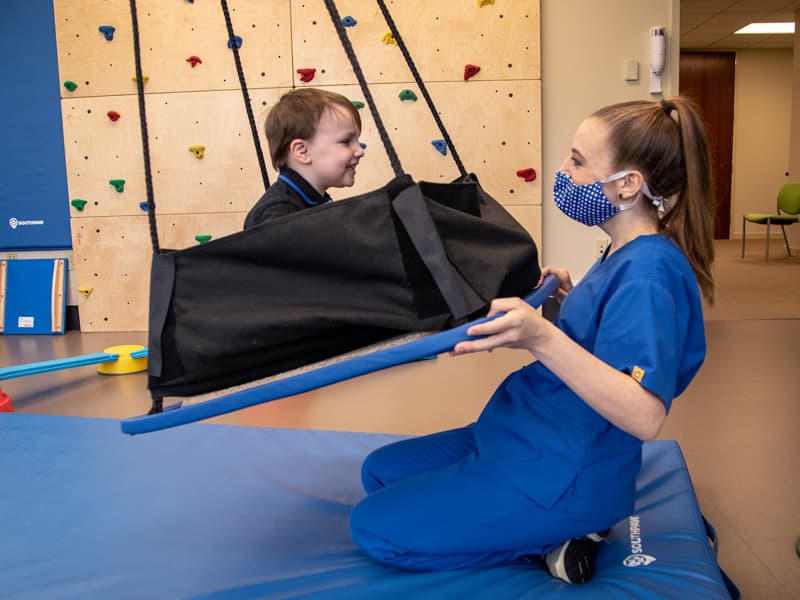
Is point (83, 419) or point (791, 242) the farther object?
point (791, 242)

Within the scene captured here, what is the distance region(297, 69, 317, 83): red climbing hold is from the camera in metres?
4.66

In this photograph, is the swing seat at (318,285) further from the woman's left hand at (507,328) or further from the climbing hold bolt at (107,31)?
the climbing hold bolt at (107,31)

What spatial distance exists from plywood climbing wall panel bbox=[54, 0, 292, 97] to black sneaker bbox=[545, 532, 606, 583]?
399 centimetres

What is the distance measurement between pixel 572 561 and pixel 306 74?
3968 mm

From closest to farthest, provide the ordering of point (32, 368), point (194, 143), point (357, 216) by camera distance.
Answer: point (357, 216) → point (32, 368) → point (194, 143)

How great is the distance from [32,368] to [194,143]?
2.11m

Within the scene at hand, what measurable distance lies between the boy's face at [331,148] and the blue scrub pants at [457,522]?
3.26 ft

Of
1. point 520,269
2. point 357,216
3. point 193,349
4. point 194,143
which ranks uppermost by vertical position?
point 194,143

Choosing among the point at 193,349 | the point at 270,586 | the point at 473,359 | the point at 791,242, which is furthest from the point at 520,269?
the point at 791,242

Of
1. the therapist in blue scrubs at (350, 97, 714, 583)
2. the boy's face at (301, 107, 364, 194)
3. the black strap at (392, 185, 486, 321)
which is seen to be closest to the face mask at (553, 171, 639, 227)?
the therapist in blue scrubs at (350, 97, 714, 583)

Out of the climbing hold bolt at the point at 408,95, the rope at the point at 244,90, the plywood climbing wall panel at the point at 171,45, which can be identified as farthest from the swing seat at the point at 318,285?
the plywood climbing wall panel at the point at 171,45

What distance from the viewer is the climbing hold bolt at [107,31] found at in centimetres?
477

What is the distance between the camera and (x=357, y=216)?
125 cm

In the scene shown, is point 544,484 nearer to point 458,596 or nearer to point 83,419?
point 458,596
